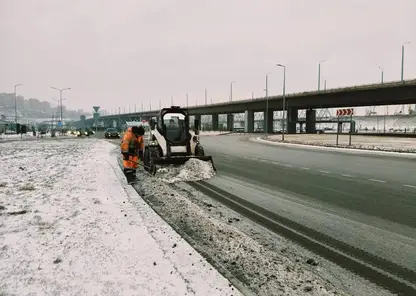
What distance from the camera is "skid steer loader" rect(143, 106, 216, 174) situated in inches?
461

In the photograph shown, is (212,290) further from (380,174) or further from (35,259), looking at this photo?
(380,174)

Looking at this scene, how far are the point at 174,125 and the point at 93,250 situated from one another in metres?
8.26

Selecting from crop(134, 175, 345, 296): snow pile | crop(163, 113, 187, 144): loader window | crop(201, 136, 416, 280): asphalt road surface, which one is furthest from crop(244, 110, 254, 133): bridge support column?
crop(134, 175, 345, 296): snow pile

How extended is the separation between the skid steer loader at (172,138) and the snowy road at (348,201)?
1.58 metres

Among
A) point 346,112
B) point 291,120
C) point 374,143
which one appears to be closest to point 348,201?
point 346,112

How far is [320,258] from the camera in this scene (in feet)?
13.7

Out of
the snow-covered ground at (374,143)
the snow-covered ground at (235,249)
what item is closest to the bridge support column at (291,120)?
the snow-covered ground at (374,143)

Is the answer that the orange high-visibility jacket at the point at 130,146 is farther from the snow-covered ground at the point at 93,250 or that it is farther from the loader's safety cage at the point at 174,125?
the loader's safety cage at the point at 174,125

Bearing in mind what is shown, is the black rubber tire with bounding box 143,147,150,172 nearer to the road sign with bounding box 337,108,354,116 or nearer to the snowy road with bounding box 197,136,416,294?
the snowy road with bounding box 197,136,416,294

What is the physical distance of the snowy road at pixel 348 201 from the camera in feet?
15.5

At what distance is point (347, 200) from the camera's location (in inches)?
287

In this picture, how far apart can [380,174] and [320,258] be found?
865 cm

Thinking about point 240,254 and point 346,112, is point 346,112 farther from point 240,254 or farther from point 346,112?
point 240,254

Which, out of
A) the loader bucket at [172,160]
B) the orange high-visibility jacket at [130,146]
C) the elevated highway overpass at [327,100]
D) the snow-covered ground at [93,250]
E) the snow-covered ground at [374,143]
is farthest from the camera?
the elevated highway overpass at [327,100]
